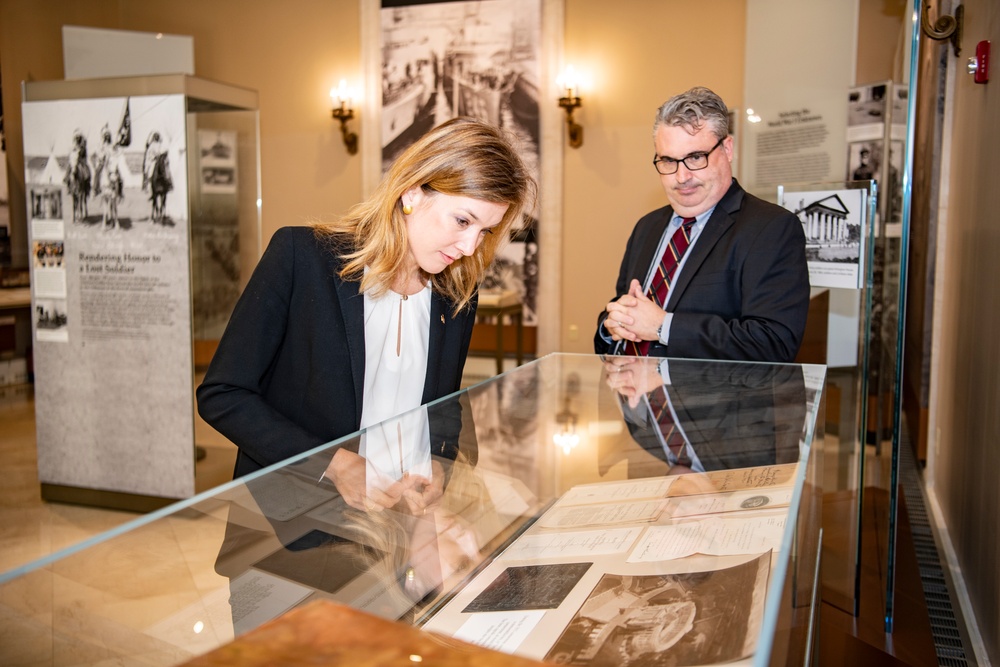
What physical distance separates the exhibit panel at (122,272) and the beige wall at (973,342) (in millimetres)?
3898

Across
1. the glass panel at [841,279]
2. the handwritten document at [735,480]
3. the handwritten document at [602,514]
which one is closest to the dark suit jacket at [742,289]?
the glass panel at [841,279]

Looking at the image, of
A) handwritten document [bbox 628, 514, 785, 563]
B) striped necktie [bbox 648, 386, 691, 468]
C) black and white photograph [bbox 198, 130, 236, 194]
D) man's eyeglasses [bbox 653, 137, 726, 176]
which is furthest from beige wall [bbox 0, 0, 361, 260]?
handwritten document [bbox 628, 514, 785, 563]

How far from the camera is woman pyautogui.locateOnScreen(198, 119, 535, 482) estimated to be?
180 cm

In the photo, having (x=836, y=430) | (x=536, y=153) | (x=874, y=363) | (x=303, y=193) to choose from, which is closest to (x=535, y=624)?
(x=836, y=430)

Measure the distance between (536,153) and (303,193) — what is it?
2.82m

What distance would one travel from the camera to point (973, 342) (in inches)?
146

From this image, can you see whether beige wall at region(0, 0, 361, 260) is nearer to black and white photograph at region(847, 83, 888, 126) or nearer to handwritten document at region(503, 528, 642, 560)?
black and white photograph at region(847, 83, 888, 126)

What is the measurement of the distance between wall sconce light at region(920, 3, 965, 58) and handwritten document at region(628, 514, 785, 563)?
2.37m

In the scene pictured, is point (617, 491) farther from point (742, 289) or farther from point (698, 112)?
point (698, 112)

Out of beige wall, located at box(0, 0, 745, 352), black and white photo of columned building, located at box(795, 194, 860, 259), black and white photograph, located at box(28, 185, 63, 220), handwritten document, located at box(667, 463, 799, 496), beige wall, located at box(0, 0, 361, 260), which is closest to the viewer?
handwritten document, located at box(667, 463, 799, 496)

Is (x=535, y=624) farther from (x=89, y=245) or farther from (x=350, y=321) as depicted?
(x=89, y=245)

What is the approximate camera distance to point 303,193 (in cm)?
948

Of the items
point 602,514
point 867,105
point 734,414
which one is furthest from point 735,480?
point 867,105

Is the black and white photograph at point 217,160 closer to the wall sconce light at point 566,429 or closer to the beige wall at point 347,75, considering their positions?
the wall sconce light at point 566,429
